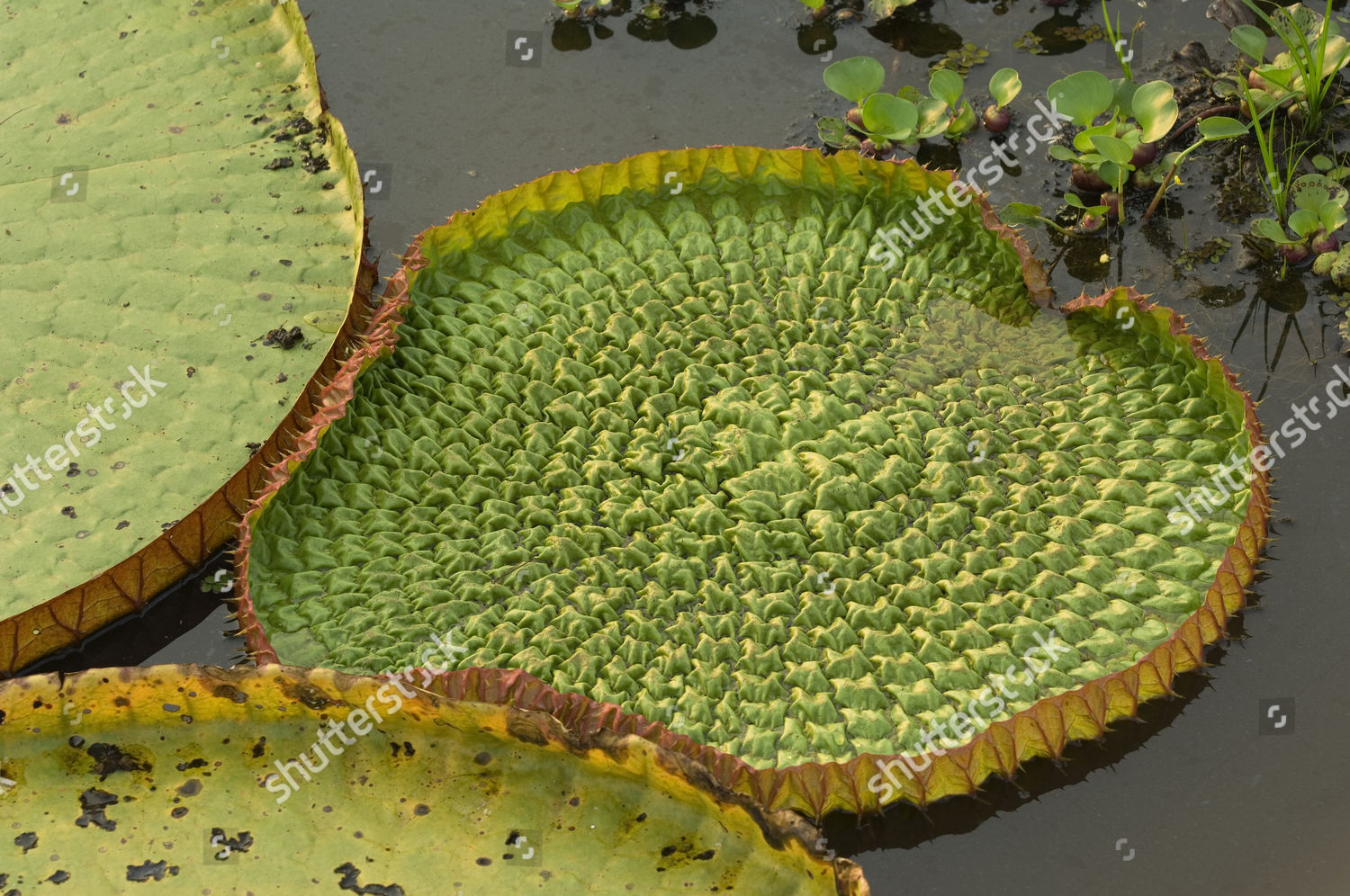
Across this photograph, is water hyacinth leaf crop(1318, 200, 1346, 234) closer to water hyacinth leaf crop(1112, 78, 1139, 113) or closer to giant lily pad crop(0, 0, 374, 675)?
water hyacinth leaf crop(1112, 78, 1139, 113)

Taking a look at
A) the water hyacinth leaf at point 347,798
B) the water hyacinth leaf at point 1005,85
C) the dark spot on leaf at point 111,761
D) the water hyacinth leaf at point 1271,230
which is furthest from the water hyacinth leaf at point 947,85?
the dark spot on leaf at point 111,761

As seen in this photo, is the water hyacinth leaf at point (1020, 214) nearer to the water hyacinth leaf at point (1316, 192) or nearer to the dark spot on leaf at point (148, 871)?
the water hyacinth leaf at point (1316, 192)

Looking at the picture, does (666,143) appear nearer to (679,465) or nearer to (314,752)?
(679,465)

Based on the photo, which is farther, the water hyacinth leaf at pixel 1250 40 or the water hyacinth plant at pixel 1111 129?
the water hyacinth leaf at pixel 1250 40

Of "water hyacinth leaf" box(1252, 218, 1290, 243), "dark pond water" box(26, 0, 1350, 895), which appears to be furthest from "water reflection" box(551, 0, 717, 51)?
"water hyacinth leaf" box(1252, 218, 1290, 243)

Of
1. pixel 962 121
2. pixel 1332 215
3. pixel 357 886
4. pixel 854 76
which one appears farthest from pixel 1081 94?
pixel 357 886

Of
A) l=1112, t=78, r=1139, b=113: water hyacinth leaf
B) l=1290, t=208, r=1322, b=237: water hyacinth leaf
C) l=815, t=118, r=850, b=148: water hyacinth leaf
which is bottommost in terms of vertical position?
l=1290, t=208, r=1322, b=237: water hyacinth leaf
